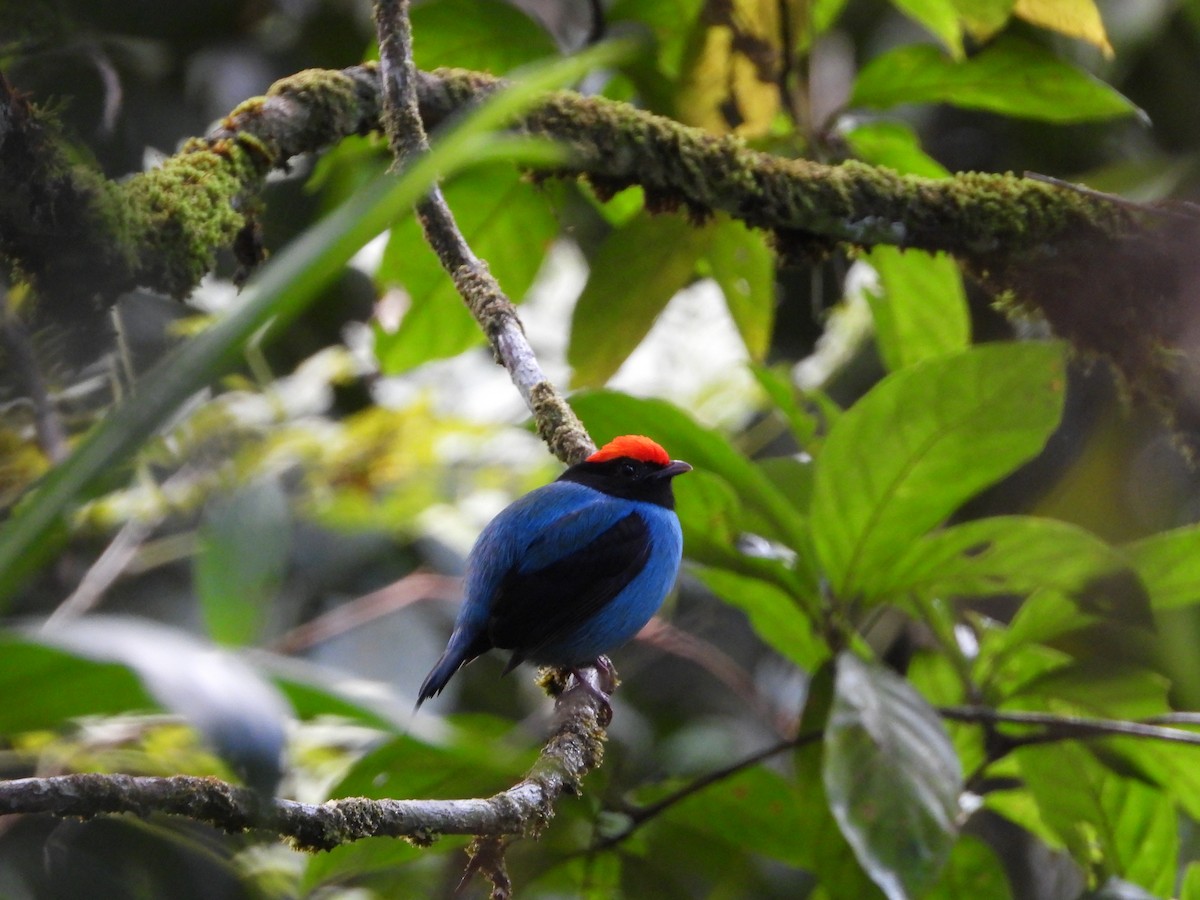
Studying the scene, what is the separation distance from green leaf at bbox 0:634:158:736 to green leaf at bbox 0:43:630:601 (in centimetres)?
7

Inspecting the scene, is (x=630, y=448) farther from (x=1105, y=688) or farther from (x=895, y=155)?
(x=1105, y=688)

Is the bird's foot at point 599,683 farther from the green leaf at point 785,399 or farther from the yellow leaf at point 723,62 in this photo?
the yellow leaf at point 723,62

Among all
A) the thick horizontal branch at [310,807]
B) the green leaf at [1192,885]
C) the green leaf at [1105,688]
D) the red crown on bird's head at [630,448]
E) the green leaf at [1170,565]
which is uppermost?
the thick horizontal branch at [310,807]

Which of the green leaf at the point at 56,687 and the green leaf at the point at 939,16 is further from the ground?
the green leaf at the point at 939,16

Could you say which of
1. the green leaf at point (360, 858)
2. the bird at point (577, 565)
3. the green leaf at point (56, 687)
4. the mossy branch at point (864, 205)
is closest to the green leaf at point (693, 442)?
the bird at point (577, 565)

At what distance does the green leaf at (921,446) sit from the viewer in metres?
2.73

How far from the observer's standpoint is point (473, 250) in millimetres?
3648

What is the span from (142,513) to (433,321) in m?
1.38

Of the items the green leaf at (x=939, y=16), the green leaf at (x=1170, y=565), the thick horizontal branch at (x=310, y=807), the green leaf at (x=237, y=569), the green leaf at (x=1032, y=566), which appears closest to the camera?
the green leaf at (x=237, y=569)

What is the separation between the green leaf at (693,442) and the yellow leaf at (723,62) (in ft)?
3.62

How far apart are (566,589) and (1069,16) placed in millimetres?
2110

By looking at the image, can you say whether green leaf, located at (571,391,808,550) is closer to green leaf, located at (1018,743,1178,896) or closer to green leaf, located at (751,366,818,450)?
green leaf, located at (751,366,818,450)

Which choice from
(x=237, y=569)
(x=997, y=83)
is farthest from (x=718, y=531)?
(x=237, y=569)

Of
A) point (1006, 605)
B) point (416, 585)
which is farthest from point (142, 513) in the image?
point (1006, 605)
